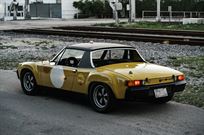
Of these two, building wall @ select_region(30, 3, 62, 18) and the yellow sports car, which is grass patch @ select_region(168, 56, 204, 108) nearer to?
the yellow sports car

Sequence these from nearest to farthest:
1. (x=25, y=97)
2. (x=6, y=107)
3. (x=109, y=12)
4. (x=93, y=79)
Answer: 1. (x=93, y=79)
2. (x=6, y=107)
3. (x=25, y=97)
4. (x=109, y=12)

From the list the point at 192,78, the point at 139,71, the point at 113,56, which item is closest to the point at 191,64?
the point at 192,78

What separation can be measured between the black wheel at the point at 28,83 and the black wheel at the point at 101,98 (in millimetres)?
2047

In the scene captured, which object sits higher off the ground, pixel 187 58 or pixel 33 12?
pixel 33 12

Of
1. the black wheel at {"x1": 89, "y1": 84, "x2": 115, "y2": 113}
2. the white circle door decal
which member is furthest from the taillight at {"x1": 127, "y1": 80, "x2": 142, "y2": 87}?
the white circle door decal

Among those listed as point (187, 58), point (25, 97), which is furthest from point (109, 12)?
point (25, 97)

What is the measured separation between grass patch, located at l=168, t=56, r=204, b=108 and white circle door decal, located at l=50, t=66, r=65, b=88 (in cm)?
231

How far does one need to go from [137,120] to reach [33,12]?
77.6 m

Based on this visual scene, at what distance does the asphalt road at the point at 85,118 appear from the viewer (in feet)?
24.5

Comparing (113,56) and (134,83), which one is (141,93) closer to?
(134,83)

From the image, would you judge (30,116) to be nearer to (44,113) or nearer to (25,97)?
(44,113)

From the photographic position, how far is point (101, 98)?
873 centimetres

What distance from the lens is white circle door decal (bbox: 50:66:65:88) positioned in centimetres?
960

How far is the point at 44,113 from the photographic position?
8766 millimetres
